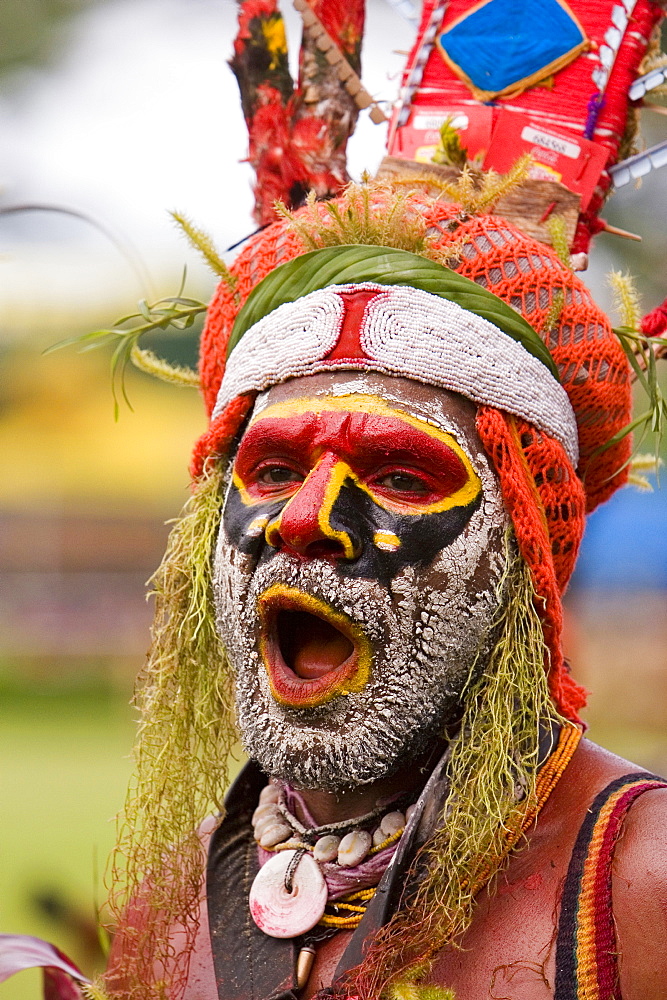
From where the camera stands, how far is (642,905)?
5.46ft

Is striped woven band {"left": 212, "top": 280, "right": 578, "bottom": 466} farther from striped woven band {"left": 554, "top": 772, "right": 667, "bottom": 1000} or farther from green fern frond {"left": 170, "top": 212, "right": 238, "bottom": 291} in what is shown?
striped woven band {"left": 554, "top": 772, "right": 667, "bottom": 1000}

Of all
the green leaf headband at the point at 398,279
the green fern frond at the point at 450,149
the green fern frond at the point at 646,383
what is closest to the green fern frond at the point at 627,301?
the green fern frond at the point at 646,383

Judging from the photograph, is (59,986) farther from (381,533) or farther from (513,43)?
(513,43)

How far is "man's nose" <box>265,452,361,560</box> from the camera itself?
1.79 meters

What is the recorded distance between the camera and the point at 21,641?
10688mm

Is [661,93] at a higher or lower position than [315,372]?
higher

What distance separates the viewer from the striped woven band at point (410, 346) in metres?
1.92

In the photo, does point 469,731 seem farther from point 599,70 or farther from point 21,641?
point 21,641

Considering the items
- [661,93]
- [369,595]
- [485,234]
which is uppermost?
[661,93]

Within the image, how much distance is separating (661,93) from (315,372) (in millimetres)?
1059

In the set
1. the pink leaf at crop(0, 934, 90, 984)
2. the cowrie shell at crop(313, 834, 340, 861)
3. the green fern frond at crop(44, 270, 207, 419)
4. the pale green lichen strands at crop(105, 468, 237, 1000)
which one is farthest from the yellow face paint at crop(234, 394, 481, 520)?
the pink leaf at crop(0, 934, 90, 984)

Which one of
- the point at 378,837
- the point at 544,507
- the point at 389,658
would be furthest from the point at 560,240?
the point at 378,837

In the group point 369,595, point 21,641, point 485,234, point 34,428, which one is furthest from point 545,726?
point 21,641

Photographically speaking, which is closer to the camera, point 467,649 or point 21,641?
point 467,649
